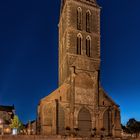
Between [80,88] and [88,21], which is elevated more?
[88,21]

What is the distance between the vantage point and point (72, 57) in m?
54.8

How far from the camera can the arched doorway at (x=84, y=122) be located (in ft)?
167

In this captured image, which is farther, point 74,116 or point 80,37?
point 80,37

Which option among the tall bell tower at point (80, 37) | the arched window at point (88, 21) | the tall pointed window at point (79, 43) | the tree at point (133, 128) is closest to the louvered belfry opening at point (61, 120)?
the tall bell tower at point (80, 37)

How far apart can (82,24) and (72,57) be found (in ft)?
24.5

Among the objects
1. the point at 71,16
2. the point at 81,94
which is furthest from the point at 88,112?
the point at 71,16

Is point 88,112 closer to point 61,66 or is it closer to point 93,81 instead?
point 93,81

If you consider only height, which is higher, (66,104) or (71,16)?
(71,16)

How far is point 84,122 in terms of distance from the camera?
168 ft

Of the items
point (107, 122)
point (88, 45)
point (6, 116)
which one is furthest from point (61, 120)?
point (6, 116)

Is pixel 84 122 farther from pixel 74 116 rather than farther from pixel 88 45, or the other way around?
pixel 88 45

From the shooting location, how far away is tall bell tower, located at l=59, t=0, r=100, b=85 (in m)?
54.8

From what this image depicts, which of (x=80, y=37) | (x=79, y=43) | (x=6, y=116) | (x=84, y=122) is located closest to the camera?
(x=84, y=122)

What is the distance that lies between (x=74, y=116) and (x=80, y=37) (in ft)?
53.0
